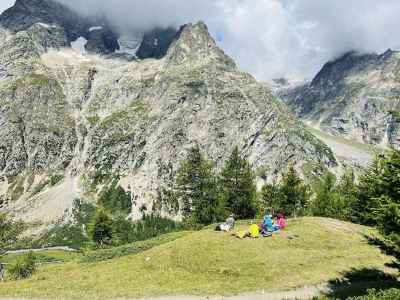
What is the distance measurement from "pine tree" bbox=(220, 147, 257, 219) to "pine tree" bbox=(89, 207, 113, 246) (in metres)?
32.0

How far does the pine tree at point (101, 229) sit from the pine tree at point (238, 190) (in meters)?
32.0

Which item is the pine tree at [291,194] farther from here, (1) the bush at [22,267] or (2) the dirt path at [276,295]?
(1) the bush at [22,267]

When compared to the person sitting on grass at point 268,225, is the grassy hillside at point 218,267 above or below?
below

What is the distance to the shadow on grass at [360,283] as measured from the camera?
1280 inches

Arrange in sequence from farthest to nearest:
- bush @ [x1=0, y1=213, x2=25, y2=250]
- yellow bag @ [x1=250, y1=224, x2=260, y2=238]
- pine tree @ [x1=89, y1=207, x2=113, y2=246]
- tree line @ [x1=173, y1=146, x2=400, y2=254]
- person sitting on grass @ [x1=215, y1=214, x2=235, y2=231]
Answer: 1. pine tree @ [x1=89, y1=207, x2=113, y2=246]
2. tree line @ [x1=173, y1=146, x2=400, y2=254]
3. bush @ [x1=0, y1=213, x2=25, y2=250]
4. person sitting on grass @ [x1=215, y1=214, x2=235, y2=231]
5. yellow bag @ [x1=250, y1=224, x2=260, y2=238]

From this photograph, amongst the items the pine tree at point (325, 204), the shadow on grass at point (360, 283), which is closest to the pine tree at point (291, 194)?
the pine tree at point (325, 204)

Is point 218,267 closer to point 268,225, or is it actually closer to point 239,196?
point 268,225

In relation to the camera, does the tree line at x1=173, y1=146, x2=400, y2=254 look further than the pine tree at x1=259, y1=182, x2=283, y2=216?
No

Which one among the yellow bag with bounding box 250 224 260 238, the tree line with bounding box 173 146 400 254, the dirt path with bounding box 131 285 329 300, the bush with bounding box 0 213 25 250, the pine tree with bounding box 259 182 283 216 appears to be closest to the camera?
the dirt path with bounding box 131 285 329 300

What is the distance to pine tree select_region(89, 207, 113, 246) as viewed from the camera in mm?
95812

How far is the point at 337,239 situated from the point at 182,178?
39000 millimetres

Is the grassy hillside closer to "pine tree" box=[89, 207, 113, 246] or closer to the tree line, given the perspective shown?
the tree line

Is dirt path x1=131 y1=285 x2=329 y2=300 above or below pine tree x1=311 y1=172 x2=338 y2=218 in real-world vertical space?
below

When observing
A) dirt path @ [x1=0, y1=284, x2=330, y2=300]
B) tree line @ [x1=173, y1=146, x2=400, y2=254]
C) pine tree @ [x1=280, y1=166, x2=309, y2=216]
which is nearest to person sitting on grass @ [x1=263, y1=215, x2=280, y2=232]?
dirt path @ [x1=0, y1=284, x2=330, y2=300]
